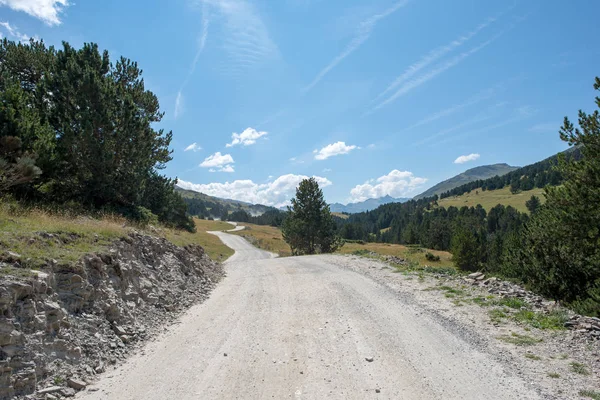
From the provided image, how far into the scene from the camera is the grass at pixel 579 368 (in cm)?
619

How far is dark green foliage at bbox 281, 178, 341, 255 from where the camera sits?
156 ft

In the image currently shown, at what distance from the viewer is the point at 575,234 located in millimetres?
13883

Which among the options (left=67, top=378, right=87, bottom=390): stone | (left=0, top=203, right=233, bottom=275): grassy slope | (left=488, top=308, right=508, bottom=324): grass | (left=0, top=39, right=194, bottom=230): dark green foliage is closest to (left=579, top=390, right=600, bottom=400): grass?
(left=488, top=308, right=508, bottom=324): grass

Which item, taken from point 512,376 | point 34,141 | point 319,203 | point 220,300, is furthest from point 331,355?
point 319,203

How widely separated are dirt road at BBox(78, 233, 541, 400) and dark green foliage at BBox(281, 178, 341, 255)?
36.2 meters

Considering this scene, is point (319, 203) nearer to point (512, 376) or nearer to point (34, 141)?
point (34, 141)

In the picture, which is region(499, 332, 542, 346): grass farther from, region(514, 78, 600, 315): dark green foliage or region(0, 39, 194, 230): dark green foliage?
region(0, 39, 194, 230): dark green foliage

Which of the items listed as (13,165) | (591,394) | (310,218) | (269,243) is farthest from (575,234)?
(269,243)

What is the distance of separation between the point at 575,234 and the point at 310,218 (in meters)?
35.4

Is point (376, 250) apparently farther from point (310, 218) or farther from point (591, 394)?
point (591, 394)

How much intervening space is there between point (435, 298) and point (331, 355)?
20.3ft

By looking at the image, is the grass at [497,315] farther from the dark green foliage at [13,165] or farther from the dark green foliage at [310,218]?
the dark green foliage at [310,218]

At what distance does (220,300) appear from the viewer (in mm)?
12828

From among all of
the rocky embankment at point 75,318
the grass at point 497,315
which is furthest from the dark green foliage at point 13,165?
the grass at point 497,315
